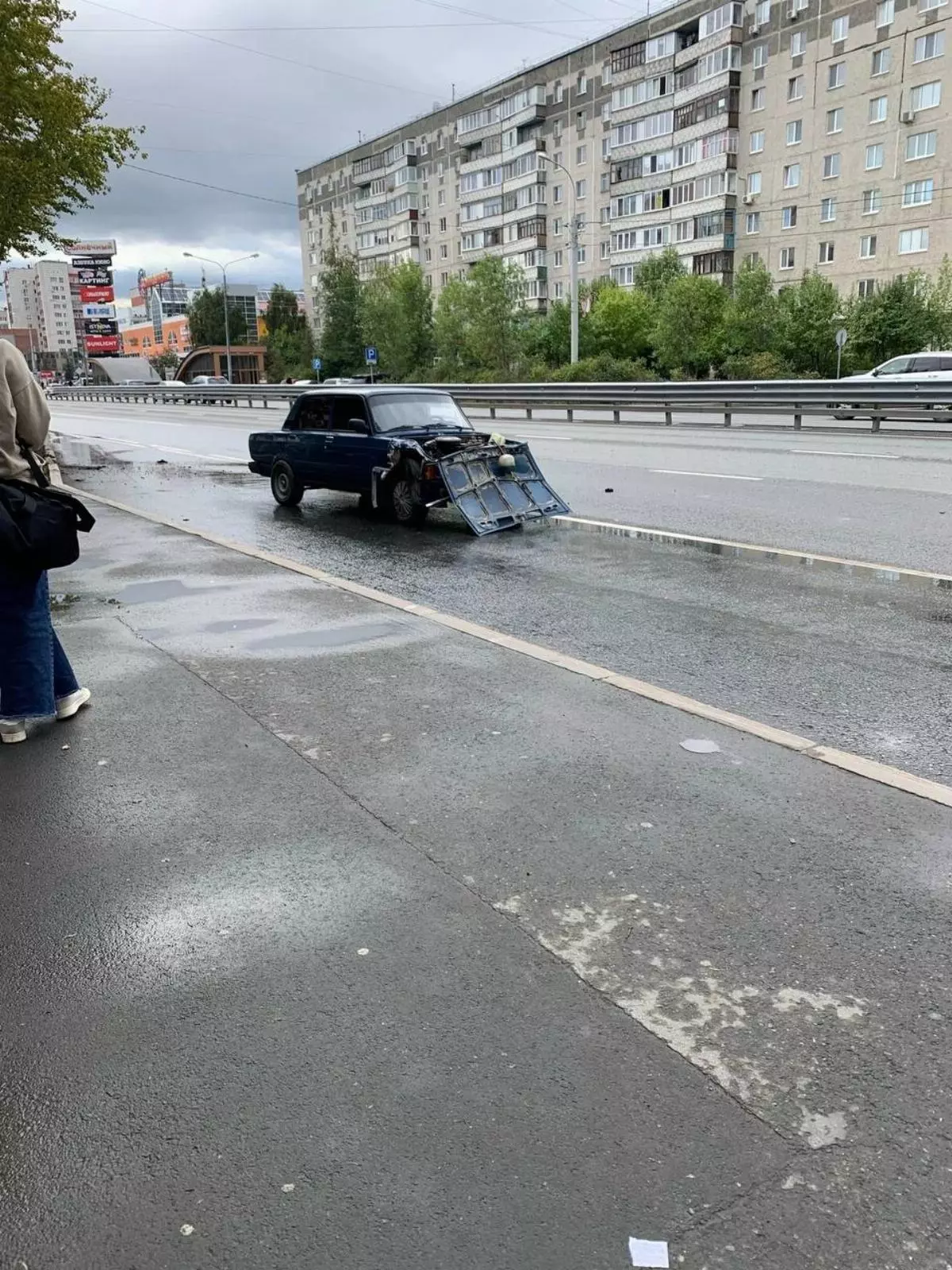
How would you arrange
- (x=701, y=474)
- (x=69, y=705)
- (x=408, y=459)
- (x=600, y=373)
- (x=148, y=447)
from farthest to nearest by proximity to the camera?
(x=600, y=373) < (x=148, y=447) < (x=701, y=474) < (x=408, y=459) < (x=69, y=705)

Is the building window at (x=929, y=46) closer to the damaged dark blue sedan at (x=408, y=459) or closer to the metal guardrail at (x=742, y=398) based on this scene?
the metal guardrail at (x=742, y=398)

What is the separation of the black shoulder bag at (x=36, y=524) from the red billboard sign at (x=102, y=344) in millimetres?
161894

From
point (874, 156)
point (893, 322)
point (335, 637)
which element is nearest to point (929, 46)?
point (874, 156)

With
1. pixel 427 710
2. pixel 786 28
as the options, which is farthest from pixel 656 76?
pixel 427 710

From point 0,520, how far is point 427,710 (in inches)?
86.9

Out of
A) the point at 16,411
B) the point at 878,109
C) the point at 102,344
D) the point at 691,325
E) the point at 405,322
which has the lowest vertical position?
the point at 16,411

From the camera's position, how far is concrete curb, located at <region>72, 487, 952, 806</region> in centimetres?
430

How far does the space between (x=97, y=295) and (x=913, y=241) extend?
134393 millimetres

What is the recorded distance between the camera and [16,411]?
4.81 meters

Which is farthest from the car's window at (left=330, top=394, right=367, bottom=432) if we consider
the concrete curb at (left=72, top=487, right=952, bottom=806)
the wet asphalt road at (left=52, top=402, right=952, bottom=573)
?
the concrete curb at (left=72, top=487, right=952, bottom=806)

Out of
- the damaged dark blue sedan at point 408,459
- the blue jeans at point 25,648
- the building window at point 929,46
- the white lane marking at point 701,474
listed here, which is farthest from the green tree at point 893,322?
the blue jeans at point 25,648

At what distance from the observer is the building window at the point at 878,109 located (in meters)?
54.8

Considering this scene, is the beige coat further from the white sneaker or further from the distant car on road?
the distant car on road

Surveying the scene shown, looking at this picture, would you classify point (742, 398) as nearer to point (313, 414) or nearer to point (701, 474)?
point (701, 474)
